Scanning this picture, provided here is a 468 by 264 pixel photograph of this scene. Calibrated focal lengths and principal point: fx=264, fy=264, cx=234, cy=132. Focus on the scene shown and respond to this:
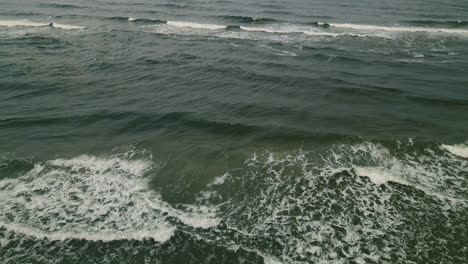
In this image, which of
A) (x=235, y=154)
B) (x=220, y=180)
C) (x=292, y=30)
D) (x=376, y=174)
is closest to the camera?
(x=376, y=174)

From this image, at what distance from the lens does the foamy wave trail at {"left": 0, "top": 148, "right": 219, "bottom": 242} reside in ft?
24.3

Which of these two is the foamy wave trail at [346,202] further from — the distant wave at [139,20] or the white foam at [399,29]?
the distant wave at [139,20]

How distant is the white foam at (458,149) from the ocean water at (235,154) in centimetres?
7

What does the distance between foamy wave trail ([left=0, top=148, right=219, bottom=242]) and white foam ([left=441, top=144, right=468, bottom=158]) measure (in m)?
Result: 9.37

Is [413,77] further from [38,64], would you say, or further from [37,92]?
[38,64]

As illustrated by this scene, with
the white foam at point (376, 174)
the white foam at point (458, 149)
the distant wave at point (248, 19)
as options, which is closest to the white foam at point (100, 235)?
the white foam at point (376, 174)

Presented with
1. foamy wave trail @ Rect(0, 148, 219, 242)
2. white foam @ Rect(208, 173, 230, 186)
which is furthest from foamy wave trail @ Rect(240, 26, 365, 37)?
foamy wave trail @ Rect(0, 148, 219, 242)

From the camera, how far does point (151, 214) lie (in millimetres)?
7902

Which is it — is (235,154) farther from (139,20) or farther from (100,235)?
(139,20)

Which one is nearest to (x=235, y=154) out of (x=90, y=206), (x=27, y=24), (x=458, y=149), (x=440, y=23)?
(x=90, y=206)

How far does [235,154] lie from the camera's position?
10.7 m

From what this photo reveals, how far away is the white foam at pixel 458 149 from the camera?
9.89 meters

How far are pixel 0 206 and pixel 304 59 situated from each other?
20674 millimetres

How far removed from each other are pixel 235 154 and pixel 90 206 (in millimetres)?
5329
